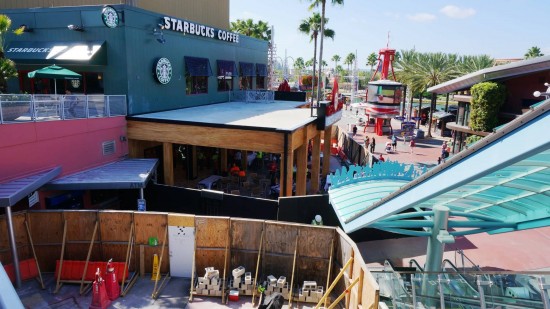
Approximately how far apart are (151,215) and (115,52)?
376 inches

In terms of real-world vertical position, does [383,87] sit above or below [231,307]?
above

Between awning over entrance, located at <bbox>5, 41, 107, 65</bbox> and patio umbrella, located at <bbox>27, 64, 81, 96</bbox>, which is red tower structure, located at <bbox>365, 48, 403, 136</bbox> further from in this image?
patio umbrella, located at <bbox>27, 64, 81, 96</bbox>

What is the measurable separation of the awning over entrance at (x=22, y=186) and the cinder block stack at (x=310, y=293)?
879 centimetres

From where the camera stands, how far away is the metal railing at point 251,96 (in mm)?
28422

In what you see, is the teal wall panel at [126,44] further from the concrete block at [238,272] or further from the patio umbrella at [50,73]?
the concrete block at [238,272]

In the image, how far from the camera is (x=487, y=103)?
25844mm

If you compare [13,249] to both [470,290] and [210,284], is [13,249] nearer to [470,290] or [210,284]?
[210,284]

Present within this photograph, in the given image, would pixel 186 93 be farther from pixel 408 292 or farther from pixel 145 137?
pixel 408 292

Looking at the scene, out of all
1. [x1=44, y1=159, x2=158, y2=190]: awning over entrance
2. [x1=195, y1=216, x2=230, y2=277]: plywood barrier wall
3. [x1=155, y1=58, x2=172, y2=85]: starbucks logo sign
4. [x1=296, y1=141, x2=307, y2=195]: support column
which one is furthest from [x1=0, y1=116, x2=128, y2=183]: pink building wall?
[x1=296, y1=141, x2=307, y2=195]: support column

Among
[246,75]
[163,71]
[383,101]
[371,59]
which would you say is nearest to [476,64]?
[383,101]

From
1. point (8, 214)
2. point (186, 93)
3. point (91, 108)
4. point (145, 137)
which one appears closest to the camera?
point (8, 214)

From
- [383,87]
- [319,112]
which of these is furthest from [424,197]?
[383,87]

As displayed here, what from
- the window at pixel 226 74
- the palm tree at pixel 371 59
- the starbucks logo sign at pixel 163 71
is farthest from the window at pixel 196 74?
the palm tree at pixel 371 59

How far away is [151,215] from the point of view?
1151 cm
